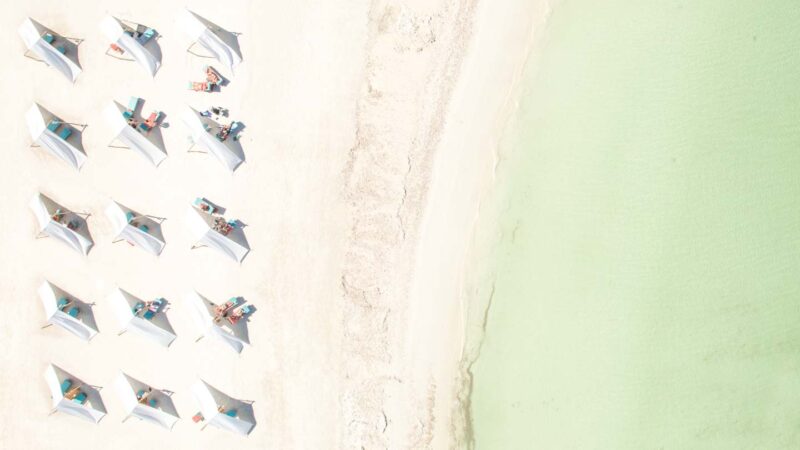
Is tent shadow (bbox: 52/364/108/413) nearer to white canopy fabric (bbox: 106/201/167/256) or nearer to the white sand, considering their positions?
the white sand

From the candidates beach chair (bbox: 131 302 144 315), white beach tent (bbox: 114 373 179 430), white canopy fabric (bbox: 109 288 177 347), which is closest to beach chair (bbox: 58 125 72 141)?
white canopy fabric (bbox: 109 288 177 347)

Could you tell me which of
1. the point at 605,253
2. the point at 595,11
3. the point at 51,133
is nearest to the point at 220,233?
the point at 51,133

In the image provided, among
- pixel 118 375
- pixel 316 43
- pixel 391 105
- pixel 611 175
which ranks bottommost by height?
pixel 118 375

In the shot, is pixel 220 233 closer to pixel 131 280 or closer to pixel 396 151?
pixel 131 280

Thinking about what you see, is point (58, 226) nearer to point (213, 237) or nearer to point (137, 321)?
point (137, 321)

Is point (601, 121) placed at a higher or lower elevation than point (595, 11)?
lower

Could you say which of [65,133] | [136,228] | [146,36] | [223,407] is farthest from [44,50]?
[223,407]
